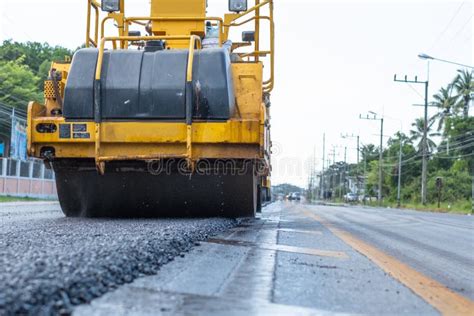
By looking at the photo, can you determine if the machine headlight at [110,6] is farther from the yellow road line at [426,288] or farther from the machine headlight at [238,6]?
the yellow road line at [426,288]

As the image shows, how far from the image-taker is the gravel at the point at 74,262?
9.30 ft

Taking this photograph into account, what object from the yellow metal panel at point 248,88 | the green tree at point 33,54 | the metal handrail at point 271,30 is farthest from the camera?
the green tree at point 33,54

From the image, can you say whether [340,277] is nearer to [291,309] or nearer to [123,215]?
[291,309]

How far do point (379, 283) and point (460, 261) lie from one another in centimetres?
273

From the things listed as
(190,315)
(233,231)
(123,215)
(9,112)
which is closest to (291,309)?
(190,315)

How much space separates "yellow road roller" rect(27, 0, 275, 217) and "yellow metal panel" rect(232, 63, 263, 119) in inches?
0.5

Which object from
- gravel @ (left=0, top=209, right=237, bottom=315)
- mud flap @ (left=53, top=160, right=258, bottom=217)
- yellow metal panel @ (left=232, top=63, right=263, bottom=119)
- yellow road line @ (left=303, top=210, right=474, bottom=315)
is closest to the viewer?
gravel @ (left=0, top=209, right=237, bottom=315)

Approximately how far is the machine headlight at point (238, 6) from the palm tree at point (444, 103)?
61.8 m

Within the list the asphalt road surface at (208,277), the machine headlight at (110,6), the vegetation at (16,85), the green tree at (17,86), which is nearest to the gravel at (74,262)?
the asphalt road surface at (208,277)

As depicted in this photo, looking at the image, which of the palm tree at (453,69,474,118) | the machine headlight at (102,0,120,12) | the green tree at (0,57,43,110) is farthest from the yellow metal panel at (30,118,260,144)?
the palm tree at (453,69,474,118)

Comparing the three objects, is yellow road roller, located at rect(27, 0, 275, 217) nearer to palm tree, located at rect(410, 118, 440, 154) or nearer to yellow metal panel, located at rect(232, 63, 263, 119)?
yellow metal panel, located at rect(232, 63, 263, 119)

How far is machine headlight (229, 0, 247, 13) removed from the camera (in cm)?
1038

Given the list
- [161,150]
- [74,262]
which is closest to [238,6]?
[161,150]

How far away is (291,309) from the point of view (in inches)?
134
